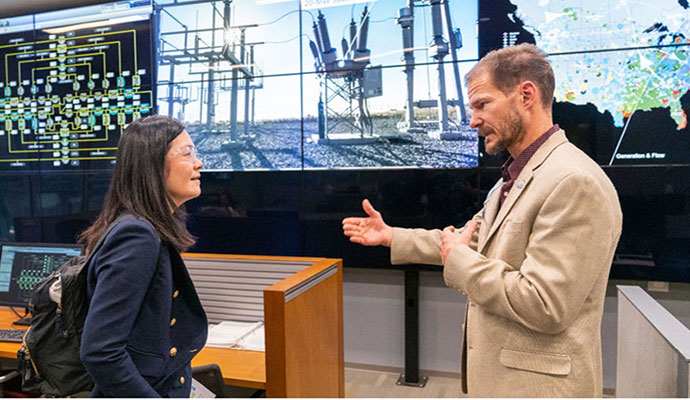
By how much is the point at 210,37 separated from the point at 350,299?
1972 mm

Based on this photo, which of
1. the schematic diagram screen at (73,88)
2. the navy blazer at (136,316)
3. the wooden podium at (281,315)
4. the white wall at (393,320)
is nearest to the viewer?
the navy blazer at (136,316)

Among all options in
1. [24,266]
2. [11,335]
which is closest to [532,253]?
[11,335]

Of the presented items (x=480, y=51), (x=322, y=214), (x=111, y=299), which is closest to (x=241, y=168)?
(x=322, y=214)

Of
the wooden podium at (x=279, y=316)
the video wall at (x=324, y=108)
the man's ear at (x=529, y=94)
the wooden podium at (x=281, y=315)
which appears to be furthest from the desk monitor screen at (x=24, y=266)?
the man's ear at (x=529, y=94)

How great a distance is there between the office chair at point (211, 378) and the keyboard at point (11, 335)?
983mm

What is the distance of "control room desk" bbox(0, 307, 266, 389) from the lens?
170 centimetres

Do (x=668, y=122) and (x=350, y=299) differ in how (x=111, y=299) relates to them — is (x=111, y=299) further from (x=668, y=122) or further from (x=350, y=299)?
(x=668, y=122)

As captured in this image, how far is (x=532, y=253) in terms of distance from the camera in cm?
112

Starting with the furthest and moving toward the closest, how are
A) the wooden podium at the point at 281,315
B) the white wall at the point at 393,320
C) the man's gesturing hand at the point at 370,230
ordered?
the white wall at the point at 393,320, the man's gesturing hand at the point at 370,230, the wooden podium at the point at 281,315

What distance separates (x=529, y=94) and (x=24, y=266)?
94.5 inches

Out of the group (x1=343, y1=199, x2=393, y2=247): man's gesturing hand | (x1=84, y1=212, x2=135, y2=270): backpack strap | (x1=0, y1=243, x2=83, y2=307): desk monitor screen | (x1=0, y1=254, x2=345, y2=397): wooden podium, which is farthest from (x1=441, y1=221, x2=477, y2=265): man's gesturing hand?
(x1=0, y1=243, x2=83, y2=307): desk monitor screen

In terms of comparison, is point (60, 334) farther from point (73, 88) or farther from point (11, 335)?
point (73, 88)

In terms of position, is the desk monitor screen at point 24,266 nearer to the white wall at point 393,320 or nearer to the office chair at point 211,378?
the office chair at point 211,378

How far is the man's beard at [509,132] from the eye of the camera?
4.12 ft
